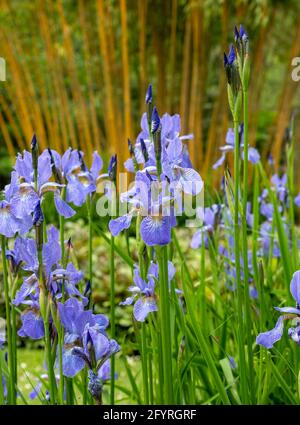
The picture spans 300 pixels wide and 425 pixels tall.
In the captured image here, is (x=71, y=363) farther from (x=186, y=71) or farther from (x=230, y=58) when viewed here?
(x=186, y=71)

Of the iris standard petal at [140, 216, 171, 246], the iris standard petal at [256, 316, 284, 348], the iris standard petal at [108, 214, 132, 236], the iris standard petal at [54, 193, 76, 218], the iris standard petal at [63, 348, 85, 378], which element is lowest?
the iris standard petal at [63, 348, 85, 378]

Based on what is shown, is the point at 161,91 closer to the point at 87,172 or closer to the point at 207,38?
the point at 207,38

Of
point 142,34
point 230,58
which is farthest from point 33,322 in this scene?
point 142,34

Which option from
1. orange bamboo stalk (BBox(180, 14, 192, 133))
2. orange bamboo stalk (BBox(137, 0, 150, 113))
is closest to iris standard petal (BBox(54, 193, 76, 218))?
orange bamboo stalk (BBox(137, 0, 150, 113))

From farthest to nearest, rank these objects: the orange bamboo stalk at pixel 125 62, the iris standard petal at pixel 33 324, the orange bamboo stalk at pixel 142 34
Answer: the orange bamboo stalk at pixel 142 34 < the orange bamboo stalk at pixel 125 62 < the iris standard petal at pixel 33 324

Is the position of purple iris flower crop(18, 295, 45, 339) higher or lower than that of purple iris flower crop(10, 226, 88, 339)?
lower

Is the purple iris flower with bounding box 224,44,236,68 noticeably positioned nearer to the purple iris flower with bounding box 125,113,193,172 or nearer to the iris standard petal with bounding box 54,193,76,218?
the purple iris flower with bounding box 125,113,193,172

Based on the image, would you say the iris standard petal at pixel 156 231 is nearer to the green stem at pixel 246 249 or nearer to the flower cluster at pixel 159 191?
the flower cluster at pixel 159 191

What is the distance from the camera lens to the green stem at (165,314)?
76cm

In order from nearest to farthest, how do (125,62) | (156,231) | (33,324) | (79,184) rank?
(156,231)
(33,324)
(79,184)
(125,62)

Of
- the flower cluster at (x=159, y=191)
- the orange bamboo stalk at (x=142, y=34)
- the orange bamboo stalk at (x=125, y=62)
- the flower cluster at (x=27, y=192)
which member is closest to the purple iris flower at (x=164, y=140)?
the flower cluster at (x=159, y=191)

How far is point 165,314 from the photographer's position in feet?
2.56

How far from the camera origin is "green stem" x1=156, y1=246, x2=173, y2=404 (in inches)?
29.8
